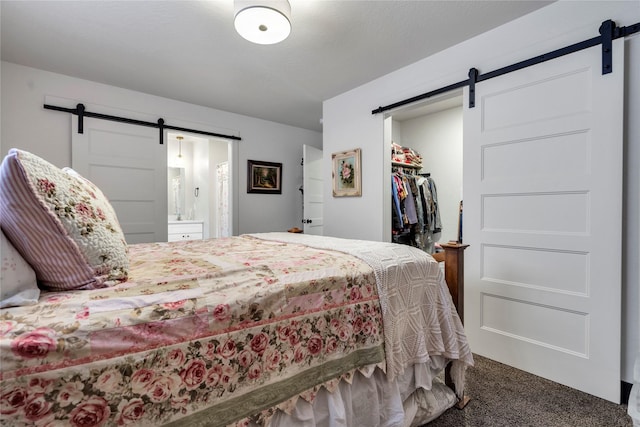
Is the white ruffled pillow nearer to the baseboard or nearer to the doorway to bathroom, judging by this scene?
the baseboard

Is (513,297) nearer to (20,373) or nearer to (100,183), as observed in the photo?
(20,373)

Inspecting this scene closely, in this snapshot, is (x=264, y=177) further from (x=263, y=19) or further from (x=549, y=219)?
(x=549, y=219)

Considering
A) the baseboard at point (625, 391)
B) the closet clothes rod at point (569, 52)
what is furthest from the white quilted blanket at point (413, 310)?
the closet clothes rod at point (569, 52)

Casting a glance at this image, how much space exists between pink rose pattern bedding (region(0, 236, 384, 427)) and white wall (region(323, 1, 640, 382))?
5.44 feet

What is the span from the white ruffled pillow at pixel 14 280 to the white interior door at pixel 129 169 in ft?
9.50

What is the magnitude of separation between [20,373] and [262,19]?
1899mm

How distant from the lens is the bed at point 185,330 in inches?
24.5

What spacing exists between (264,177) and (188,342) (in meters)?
3.79

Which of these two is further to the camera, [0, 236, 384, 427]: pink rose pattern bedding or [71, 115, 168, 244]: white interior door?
[71, 115, 168, 244]: white interior door

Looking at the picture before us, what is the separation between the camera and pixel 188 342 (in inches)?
30.2

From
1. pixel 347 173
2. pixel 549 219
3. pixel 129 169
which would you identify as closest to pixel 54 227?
pixel 549 219

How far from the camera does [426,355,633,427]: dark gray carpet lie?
1463 mm

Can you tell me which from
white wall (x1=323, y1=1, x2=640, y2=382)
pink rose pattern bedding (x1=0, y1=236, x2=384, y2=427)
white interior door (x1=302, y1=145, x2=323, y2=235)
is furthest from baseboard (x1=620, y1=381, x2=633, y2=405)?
white interior door (x1=302, y1=145, x2=323, y2=235)

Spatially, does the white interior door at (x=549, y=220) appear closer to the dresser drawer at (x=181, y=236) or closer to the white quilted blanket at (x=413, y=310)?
the white quilted blanket at (x=413, y=310)
